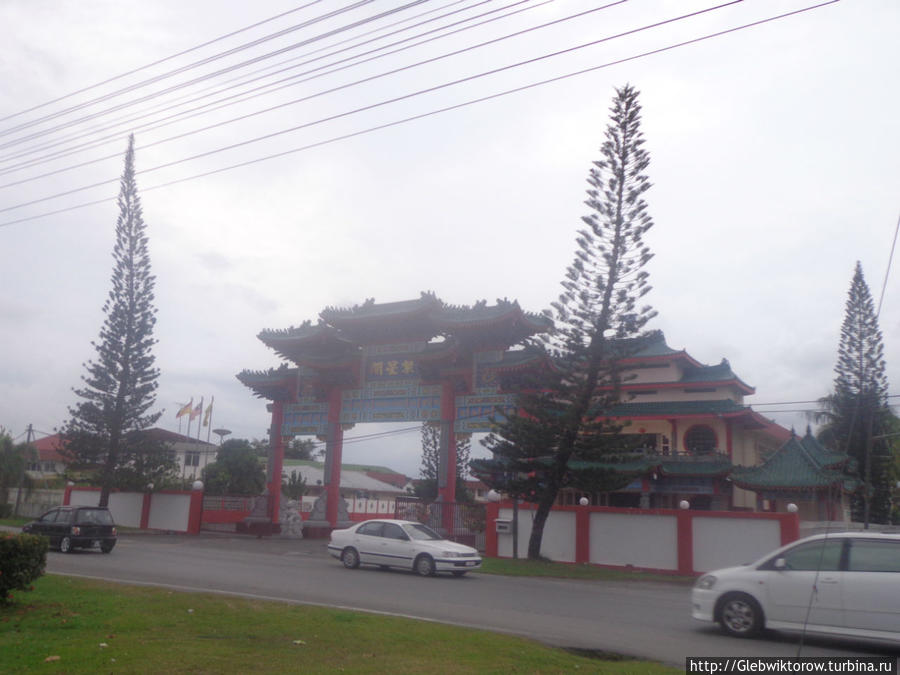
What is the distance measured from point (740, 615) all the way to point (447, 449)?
1917 centimetres

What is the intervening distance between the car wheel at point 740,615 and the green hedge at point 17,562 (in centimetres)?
882

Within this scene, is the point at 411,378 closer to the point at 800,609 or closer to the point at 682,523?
the point at 682,523

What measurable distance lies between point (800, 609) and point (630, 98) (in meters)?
15.9

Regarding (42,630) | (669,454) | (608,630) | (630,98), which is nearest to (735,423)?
(669,454)

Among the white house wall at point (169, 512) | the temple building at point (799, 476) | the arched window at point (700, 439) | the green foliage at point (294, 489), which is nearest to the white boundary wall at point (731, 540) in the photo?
the temple building at point (799, 476)

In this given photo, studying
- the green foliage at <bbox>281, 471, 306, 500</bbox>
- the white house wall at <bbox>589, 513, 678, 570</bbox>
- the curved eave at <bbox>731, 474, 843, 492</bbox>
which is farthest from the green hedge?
the green foliage at <bbox>281, 471, 306, 500</bbox>

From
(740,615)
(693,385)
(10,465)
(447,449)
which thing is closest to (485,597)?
(740,615)

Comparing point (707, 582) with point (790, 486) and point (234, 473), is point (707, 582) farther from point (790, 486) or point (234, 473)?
point (234, 473)

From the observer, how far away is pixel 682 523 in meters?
21.3

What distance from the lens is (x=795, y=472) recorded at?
97.6 ft

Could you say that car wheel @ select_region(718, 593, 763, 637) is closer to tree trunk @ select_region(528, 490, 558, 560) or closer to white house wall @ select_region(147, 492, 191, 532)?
tree trunk @ select_region(528, 490, 558, 560)

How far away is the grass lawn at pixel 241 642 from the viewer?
671 cm

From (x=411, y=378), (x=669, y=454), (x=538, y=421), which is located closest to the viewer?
(x=538, y=421)

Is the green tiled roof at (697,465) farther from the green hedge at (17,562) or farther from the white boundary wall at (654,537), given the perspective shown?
the green hedge at (17,562)
